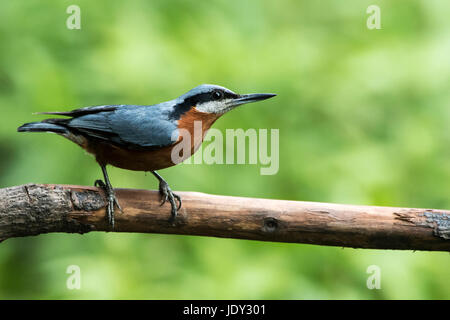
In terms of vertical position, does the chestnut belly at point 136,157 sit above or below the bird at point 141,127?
below

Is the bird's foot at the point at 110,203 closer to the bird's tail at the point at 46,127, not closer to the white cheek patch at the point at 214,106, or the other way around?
the bird's tail at the point at 46,127

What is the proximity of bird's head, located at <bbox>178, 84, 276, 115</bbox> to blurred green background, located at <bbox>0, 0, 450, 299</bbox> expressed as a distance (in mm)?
456

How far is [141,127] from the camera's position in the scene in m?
3.87

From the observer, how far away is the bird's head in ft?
13.2

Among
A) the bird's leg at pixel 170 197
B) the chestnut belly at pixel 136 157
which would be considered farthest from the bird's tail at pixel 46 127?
the bird's leg at pixel 170 197

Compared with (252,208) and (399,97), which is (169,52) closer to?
(252,208)

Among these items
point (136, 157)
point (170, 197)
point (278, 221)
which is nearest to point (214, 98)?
point (136, 157)

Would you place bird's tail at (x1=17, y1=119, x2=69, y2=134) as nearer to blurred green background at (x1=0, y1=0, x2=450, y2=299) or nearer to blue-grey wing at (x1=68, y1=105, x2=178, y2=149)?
blue-grey wing at (x1=68, y1=105, x2=178, y2=149)

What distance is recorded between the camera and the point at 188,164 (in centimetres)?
435

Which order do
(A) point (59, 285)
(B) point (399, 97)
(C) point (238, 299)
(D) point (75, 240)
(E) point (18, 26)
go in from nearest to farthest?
(C) point (238, 299), (A) point (59, 285), (D) point (75, 240), (E) point (18, 26), (B) point (399, 97)

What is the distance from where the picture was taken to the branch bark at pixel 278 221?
346 cm

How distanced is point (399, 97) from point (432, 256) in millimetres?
1422

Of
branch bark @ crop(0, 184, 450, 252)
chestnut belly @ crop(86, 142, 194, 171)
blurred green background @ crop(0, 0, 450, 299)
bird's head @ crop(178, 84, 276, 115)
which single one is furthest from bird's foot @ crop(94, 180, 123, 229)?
bird's head @ crop(178, 84, 276, 115)

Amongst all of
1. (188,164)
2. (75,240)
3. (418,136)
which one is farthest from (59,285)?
(418,136)
